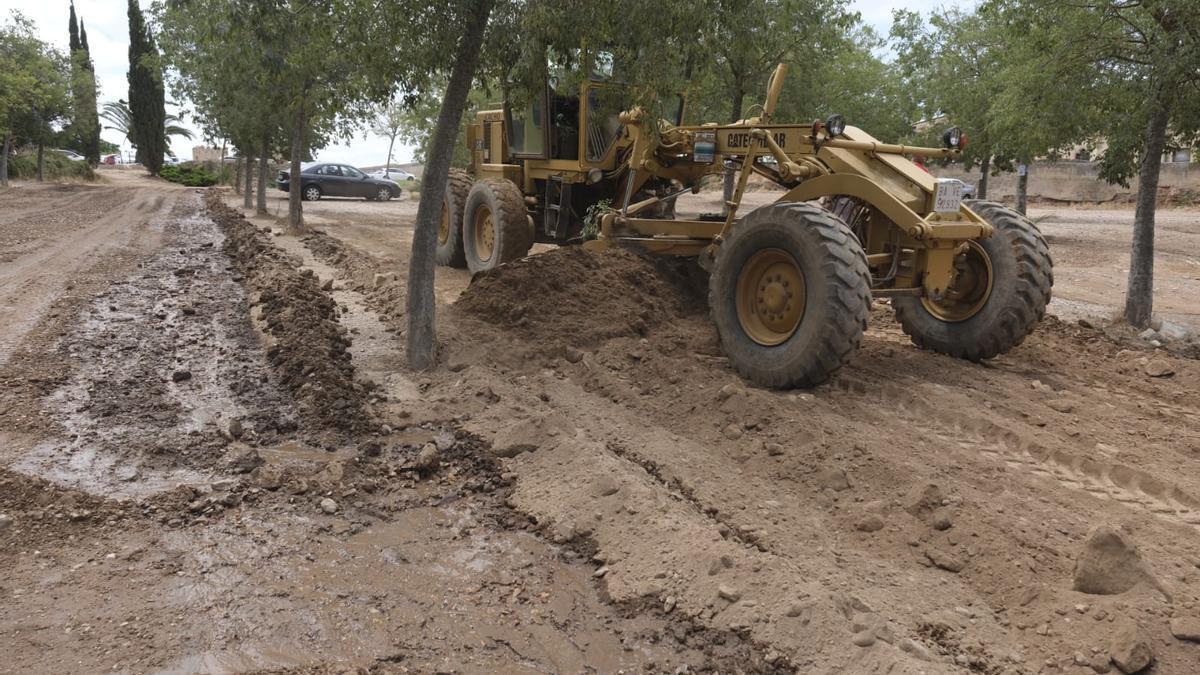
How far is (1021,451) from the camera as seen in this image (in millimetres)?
5348

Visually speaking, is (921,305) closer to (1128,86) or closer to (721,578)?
(1128,86)

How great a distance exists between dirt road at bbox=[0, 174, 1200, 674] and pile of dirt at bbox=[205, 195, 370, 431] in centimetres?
4

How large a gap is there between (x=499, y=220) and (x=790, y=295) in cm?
514

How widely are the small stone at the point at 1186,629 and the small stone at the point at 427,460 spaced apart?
3.83m

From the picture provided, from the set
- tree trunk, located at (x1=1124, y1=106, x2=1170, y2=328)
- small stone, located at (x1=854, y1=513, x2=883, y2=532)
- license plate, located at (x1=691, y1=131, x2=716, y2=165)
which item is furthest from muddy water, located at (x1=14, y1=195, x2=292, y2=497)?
tree trunk, located at (x1=1124, y1=106, x2=1170, y2=328)

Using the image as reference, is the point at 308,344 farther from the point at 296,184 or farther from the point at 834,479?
the point at 296,184

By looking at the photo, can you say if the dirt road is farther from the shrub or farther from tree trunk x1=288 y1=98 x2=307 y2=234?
the shrub

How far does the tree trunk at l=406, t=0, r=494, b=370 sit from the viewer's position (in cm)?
683

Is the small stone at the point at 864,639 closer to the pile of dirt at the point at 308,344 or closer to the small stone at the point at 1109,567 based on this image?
the small stone at the point at 1109,567

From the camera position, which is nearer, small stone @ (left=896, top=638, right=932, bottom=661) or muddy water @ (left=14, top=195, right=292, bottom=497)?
small stone @ (left=896, top=638, right=932, bottom=661)

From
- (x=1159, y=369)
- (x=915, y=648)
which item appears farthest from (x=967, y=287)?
(x=915, y=648)

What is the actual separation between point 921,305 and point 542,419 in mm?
3647

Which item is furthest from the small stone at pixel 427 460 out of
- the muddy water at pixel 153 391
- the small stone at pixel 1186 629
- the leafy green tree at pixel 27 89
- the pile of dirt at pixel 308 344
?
the leafy green tree at pixel 27 89

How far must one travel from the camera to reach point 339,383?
22.1ft
